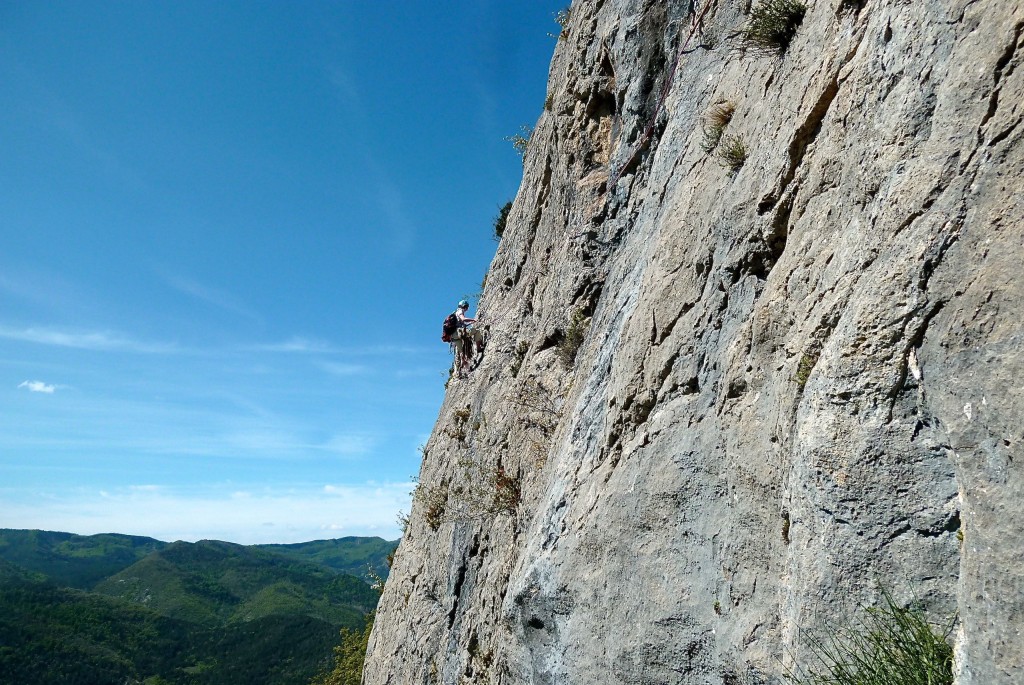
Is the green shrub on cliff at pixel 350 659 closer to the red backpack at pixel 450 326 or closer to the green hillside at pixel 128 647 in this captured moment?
the red backpack at pixel 450 326

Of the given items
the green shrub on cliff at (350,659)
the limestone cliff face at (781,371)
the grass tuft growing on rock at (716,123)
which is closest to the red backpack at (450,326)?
the limestone cliff face at (781,371)

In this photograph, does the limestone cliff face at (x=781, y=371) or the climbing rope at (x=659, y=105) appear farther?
the climbing rope at (x=659, y=105)

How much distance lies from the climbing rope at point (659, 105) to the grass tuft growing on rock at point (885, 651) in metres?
7.98

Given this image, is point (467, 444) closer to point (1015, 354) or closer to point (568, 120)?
point (568, 120)

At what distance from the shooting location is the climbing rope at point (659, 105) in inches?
370

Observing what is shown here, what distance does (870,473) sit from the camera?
424 centimetres

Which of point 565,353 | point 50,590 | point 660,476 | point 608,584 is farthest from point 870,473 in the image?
point 50,590

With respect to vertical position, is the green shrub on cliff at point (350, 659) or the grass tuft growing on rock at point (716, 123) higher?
the grass tuft growing on rock at point (716, 123)

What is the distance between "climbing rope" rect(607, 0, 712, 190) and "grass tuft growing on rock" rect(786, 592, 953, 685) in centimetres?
798

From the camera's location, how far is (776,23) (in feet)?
22.9

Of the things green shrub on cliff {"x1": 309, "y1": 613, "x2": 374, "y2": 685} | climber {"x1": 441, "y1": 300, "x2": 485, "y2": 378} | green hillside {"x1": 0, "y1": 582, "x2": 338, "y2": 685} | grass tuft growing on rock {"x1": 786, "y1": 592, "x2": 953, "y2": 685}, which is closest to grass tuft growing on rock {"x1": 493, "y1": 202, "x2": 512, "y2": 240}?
climber {"x1": 441, "y1": 300, "x2": 485, "y2": 378}

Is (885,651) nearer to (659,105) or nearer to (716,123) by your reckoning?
(716,123)

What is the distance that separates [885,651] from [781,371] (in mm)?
2167

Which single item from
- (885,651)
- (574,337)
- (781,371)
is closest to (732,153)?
(781,371)
